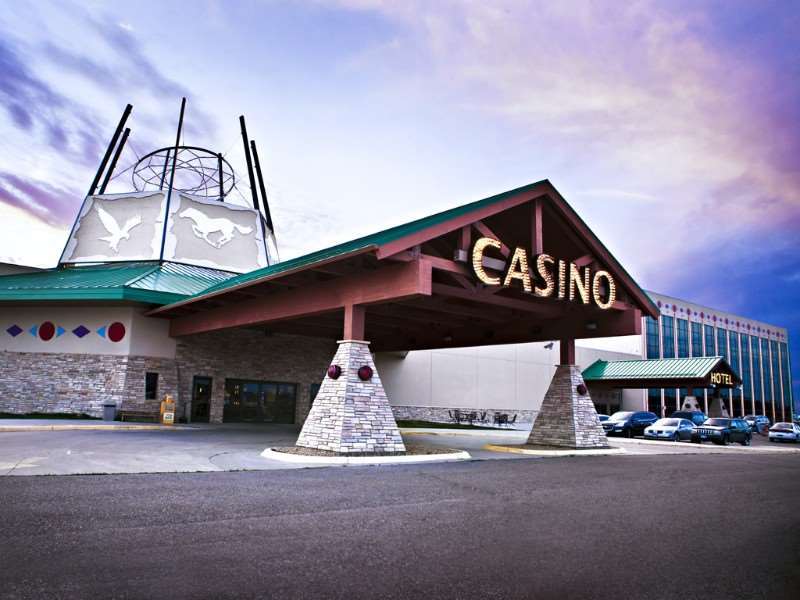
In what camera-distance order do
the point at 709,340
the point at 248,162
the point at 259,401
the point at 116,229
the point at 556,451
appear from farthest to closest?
the point at 709,340
the point at 248,162
the point at 116,229
the point at 259,401
the point at 556,451

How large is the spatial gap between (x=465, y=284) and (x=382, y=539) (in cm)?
1091

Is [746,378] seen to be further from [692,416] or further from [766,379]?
[692,416]

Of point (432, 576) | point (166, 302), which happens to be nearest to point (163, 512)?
point (432, 576)

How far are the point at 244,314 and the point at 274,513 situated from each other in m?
14.7

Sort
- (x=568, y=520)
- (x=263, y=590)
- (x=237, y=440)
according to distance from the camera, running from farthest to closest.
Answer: (x=237, y=440)
(x=568, y=520)
(x=263, y=590)

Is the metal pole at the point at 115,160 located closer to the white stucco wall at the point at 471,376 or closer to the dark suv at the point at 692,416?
the white stucco wall at the point at 471,376

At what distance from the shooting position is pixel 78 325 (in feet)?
83.9

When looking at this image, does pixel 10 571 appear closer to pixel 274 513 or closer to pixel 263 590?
pixel 263 590

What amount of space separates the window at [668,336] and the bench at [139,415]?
5192 centimetres

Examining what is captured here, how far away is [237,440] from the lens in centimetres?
1897

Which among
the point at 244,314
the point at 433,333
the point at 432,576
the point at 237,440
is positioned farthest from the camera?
the point at 433,333

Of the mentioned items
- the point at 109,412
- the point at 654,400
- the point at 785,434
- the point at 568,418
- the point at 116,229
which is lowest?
the point at 785,434

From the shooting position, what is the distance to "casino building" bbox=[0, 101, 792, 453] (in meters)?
16.0

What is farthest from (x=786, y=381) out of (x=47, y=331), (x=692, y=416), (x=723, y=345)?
(x=47, y=331)
